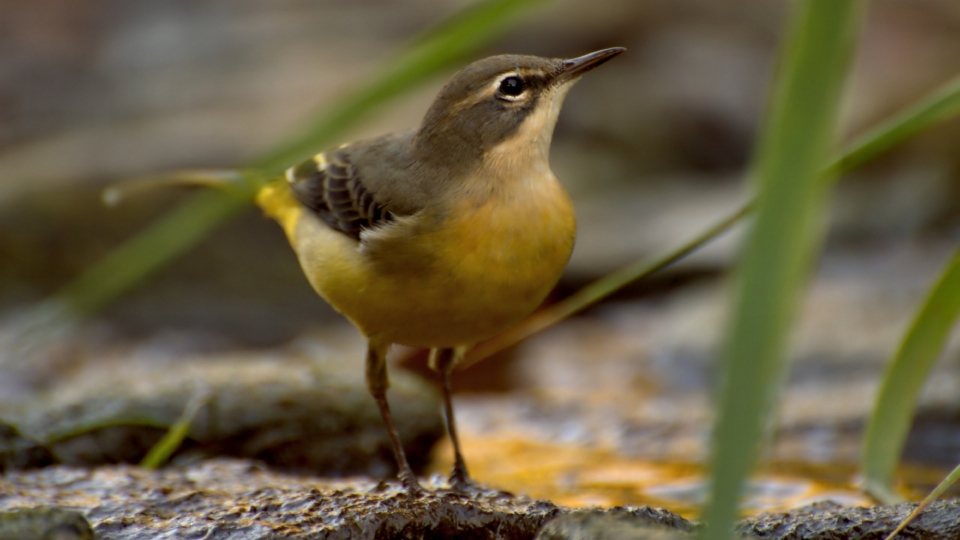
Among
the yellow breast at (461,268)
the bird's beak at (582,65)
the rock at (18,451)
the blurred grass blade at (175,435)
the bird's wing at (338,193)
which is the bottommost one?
the rock at (18,451)

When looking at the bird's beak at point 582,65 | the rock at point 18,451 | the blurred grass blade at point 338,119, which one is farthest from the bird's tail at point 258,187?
the bird's beak at point 582,65

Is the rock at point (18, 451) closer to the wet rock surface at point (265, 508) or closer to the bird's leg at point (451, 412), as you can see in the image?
the wet rock surface at point (265, 508)

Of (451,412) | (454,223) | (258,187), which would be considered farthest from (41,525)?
(258,187)

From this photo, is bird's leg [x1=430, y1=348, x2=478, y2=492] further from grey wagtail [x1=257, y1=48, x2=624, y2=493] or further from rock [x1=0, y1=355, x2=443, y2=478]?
rock [x1=0, y1=355, x2=443, y2=478]

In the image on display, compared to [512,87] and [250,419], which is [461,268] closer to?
[512,87]

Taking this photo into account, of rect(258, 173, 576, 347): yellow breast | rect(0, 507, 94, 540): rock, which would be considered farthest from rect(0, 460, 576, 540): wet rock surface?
rect(258, 173, 576, 347): yellow breast
